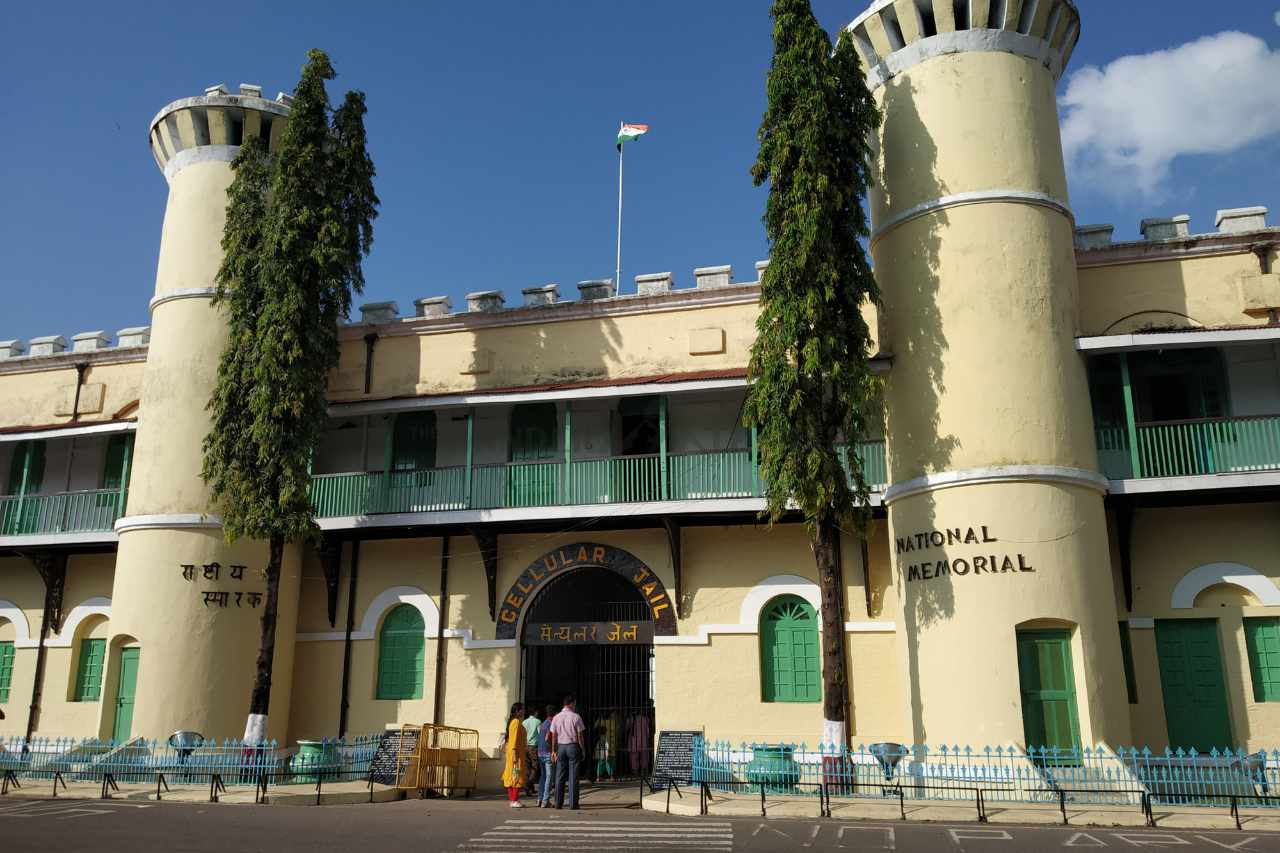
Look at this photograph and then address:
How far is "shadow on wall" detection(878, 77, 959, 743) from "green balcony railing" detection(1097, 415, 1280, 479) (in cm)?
282

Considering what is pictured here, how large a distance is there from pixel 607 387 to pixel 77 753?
33.9 ft

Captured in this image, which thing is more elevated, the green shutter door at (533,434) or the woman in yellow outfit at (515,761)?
the green shutter door at (533,434)

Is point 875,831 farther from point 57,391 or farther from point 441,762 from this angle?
point 57,391

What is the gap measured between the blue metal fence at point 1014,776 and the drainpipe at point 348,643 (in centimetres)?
749

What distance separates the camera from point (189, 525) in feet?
61.4

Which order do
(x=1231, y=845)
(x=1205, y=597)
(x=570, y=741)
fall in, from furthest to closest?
1. (x=1205, y=597)
2. (x=570, y=741)
3. (x=1231, y=845)

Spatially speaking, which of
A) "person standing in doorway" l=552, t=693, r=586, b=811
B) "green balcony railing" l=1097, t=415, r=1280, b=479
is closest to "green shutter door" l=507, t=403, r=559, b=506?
"person standing in doorway" l=552, t=693, r=586, b=811

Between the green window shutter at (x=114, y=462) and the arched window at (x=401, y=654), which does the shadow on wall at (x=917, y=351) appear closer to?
the arched window at (x=401, y=654)

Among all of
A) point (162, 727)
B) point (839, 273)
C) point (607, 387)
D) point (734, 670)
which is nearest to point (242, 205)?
point (607, 387)

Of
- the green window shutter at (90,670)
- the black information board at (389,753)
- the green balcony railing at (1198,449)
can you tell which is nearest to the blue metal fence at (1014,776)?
the green balcony railing at (1198,449)

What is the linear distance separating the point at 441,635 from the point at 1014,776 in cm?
988

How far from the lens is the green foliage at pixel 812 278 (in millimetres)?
15344

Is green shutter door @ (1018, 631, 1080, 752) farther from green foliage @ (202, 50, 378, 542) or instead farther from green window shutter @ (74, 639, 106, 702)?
green window shutter @ (74, 639, 106, 702)

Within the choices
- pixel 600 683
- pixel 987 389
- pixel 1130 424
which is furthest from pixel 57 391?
pixel 1130 424
